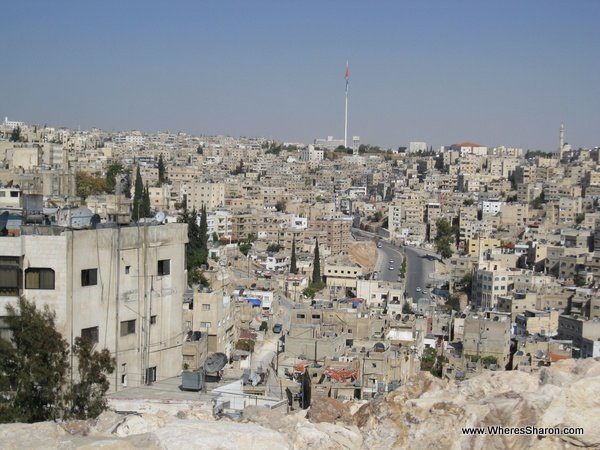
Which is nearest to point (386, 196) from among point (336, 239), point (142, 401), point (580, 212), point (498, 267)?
point (580, 212)

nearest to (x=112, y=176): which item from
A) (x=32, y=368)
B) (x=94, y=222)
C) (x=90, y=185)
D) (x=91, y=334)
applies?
(x=90, y=185)

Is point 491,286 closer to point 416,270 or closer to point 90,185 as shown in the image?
point 416,270

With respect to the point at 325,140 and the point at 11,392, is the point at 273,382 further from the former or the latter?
the point at 325,140

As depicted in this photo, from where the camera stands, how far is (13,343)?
6121 millimetres

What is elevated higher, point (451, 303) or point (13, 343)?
point (13, 343)

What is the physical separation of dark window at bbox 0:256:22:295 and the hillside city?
0.02m

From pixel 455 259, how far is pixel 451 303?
16.8 feet

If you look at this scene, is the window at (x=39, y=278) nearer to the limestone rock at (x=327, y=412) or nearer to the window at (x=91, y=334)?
the window at (x=91, y=334)

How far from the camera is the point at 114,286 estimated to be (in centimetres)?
702

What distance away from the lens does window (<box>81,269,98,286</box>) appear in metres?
6.76

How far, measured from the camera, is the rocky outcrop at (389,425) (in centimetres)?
439

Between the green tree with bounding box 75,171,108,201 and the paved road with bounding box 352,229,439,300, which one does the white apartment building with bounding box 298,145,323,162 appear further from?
the green tree with bounding box 75,171,108,201

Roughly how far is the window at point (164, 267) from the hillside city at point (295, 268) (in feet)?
0.04

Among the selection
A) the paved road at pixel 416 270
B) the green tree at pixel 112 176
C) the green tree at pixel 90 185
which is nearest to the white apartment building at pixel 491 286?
the paved road at pixel 416 270
